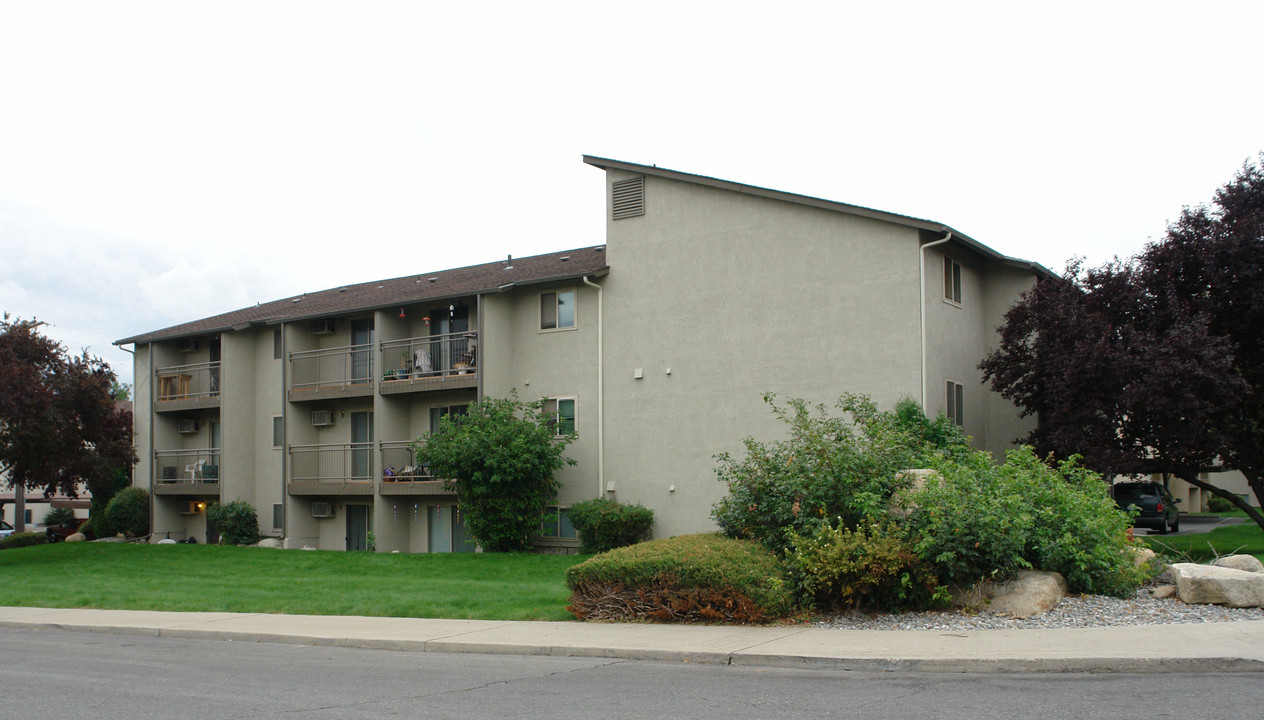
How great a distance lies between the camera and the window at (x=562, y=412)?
26344 mm

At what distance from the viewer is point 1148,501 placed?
2975 centimetres

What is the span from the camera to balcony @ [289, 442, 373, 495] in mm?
29141

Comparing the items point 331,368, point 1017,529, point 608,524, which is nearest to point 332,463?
point 331,368

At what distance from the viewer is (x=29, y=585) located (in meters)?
21.1

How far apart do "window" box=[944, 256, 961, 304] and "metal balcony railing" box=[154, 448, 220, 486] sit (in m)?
23.4

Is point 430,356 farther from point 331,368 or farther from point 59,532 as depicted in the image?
point 59,532

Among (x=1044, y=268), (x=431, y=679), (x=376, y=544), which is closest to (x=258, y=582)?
(x=376, y=544)

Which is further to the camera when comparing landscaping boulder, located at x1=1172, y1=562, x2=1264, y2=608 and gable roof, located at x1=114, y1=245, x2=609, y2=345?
gable roof, located at x1=114, y1=245, x2=609, y2=345

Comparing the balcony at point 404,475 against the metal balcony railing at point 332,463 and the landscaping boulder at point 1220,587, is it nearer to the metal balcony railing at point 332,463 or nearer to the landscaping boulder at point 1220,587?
the metal balcony railing at point 332,463

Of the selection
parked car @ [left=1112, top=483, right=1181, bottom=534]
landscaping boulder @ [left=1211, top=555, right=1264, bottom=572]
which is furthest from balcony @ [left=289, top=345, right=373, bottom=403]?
parked car @ [left=1112, top=483, right=1181, bottom=534]

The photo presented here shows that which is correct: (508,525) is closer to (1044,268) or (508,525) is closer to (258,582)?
(258,582)

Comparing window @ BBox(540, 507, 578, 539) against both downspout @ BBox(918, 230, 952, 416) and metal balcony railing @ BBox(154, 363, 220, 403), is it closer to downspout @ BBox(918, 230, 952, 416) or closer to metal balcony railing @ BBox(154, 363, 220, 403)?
downspout @ BBox(918, 230, 952, 416)

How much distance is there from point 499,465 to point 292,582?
5.66 m

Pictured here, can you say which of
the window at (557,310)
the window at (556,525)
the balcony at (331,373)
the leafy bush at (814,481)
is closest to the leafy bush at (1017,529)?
the leafy bush at (814,481)
